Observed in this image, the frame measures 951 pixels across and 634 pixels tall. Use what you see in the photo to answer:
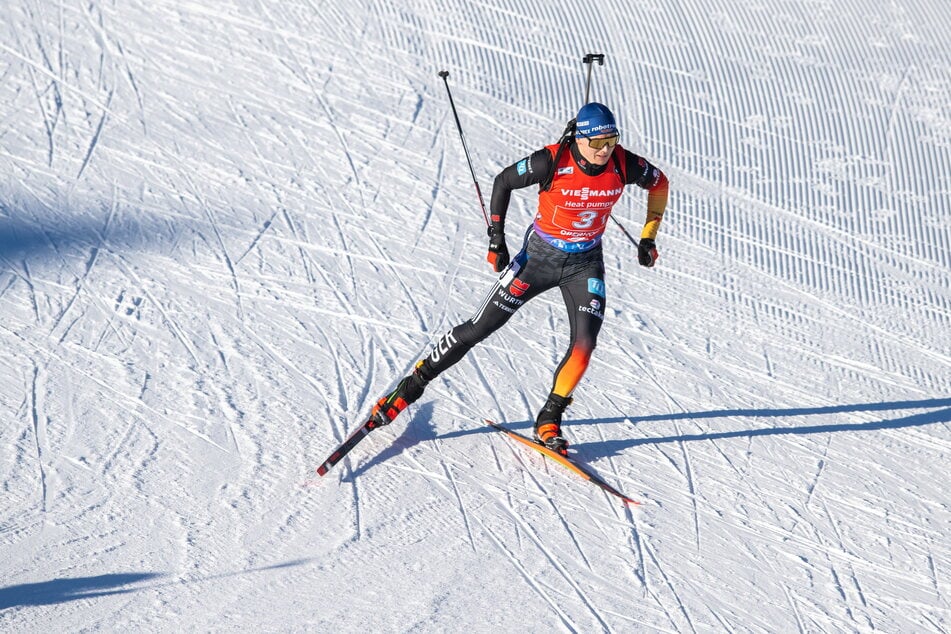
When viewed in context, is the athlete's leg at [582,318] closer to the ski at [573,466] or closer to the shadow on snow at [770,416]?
the ski at [573,466]

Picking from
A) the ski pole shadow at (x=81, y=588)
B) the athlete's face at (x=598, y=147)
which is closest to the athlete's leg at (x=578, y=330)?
the athlete's face at (x=598, y=147)

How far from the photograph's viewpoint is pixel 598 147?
5094 millimetres

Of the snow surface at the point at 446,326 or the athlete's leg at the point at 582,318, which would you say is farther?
the athlete's leg at the point at 582,318

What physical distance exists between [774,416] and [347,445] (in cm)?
290

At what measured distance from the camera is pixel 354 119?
9367mm

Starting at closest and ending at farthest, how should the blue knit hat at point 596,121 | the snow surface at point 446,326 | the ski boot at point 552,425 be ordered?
the snow surface at point 446,326 < the blue knit hat at point 596,121 < the ski boot at point 552,425

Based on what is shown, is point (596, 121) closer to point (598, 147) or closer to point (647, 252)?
point (598, 147)

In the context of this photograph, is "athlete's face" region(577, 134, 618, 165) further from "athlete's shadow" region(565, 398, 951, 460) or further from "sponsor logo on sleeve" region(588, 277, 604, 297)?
"athlete's shadow" region(565, 398, 951, 460)

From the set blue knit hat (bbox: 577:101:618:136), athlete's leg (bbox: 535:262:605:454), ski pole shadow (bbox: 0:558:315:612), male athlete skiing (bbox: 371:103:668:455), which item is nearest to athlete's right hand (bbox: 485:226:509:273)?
male athlete skiing (bbox: 371:103:668:455)

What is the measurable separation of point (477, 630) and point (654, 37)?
29.1ft

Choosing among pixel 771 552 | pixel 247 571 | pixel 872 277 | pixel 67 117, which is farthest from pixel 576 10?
pixel 247 571

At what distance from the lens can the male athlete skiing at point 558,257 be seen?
5.22 m

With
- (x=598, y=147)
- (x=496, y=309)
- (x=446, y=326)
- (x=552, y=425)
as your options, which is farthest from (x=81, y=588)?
(x=446, y=326)

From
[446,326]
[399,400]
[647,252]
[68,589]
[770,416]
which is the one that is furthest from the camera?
[446,326]
